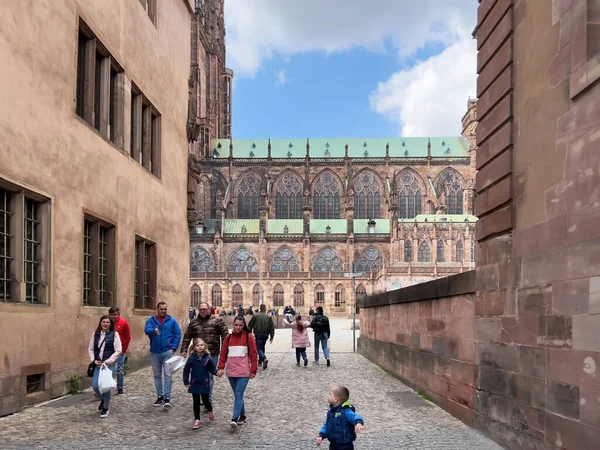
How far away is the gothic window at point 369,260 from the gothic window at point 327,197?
325 inches

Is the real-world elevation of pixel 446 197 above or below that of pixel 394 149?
below

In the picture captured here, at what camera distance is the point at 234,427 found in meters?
8.08

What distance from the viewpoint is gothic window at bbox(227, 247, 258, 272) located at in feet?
236

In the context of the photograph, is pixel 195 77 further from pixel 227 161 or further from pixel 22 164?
pixel 22 164

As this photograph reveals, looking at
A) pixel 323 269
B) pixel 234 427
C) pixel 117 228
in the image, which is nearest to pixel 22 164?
pixel 117 228

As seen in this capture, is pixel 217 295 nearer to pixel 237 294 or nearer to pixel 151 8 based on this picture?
pixel 237 294

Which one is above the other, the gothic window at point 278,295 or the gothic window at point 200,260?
the gothic window at point 200,260

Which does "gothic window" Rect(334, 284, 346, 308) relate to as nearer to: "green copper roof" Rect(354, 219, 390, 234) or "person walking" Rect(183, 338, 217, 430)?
"green copper roof" Rect(354, 219, 390, 234)

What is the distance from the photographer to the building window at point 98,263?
13019 mm

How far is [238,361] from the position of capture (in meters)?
8.21

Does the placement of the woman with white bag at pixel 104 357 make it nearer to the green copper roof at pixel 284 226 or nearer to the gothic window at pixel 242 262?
the gothic window at pixel 242 262

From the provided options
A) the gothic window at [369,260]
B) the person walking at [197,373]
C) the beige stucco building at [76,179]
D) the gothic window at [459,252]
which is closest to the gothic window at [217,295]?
the gothic window at [369,260]

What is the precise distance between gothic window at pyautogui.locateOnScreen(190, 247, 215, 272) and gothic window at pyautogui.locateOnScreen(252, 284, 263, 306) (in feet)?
21.9

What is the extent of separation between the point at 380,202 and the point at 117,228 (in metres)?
67.8
